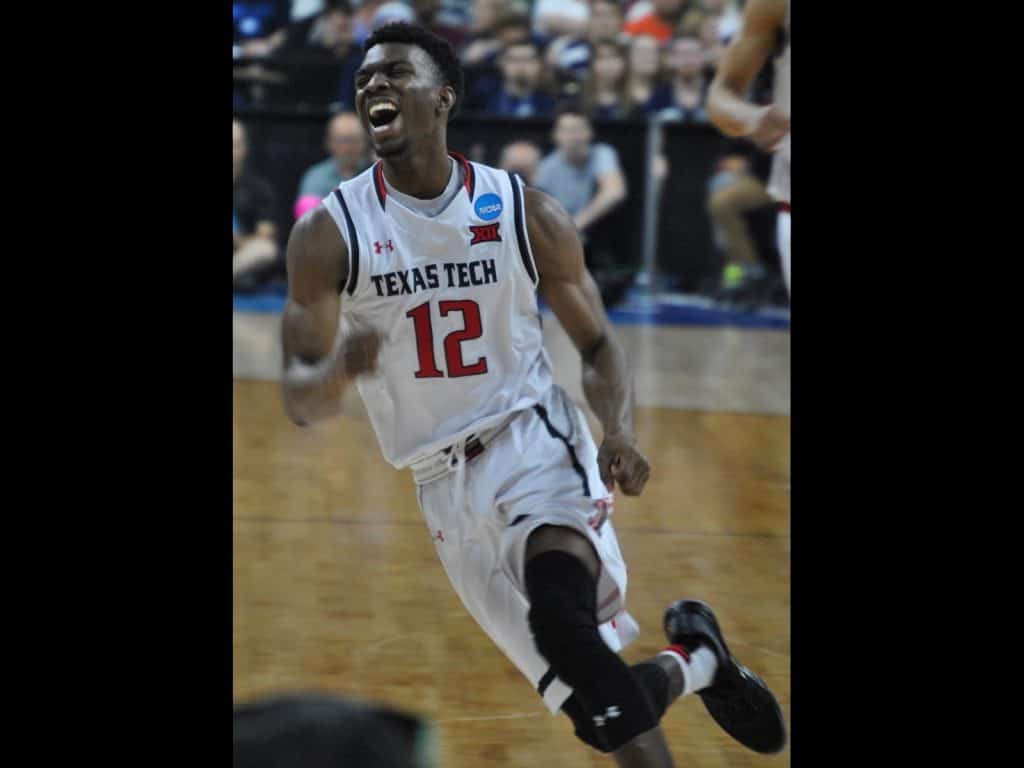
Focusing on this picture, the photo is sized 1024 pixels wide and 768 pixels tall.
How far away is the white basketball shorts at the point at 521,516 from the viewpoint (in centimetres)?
292

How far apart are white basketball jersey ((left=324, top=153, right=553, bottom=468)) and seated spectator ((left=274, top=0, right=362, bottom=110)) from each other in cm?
522

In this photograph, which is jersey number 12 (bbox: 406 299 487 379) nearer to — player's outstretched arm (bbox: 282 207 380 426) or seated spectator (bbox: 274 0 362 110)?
player's outstretched arm (bbox: 282 207 380 426)

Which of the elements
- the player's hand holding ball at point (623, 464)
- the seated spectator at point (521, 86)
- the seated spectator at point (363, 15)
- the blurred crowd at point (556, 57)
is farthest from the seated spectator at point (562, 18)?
the player's hand holding ball at point (623, 464)

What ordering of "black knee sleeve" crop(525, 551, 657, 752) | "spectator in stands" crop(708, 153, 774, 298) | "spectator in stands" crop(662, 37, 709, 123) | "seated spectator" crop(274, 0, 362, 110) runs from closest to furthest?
"black knee sleeve" crop(525, 551, 657, 752) → "seated spectator" crop(274, 0, 362, 110) → "spectator in stands" crop(662, 37, 709, 123) → "spectator in stands" crop(708, 153, 774, 298)

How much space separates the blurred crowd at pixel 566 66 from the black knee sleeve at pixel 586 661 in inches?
196

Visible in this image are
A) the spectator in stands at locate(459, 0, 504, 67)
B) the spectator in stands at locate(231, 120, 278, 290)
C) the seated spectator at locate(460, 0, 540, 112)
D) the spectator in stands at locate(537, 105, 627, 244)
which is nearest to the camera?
the spectator in stands at locate(537, 105, 627, 244)

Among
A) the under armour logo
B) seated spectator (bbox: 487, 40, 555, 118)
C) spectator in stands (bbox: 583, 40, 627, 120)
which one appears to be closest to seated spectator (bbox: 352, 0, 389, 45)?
seated spectator (bbox: 487, 40, 555, 118)

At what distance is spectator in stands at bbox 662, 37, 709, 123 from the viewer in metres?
9.12

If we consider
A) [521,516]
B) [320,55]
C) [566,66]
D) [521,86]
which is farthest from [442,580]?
[566,66]
